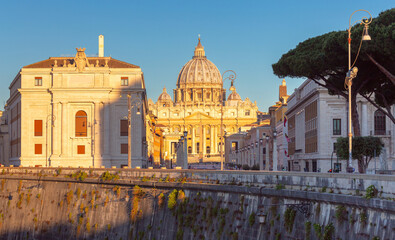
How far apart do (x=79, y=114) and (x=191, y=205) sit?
164 feet

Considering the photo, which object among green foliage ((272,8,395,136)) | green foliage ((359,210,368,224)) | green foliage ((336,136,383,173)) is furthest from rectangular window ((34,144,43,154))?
green foliage ((359,210,368,224))

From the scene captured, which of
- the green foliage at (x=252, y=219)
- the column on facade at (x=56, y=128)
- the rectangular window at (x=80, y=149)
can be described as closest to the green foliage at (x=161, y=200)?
the green foliage at (x=252, y=219)

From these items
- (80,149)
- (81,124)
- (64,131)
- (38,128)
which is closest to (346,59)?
(80,149)

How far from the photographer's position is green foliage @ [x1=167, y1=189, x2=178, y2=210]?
3622 cm

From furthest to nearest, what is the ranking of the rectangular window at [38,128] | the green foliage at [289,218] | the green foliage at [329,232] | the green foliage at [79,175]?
the rectangular window at [38,128] → the green foliage at [79,175] → the green foliage at [289,218] → the green foliage at [329,232]

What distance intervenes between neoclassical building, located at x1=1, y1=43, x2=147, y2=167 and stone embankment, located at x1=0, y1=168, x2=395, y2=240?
2740cm

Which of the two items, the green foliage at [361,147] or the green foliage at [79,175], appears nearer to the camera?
the green foliage at [361,147]

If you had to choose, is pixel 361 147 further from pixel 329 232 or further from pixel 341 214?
pixel 341 214

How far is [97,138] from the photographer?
8169cm

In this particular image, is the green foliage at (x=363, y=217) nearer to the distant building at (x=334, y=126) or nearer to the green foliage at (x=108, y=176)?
the green foliage at (x=108, y=176)

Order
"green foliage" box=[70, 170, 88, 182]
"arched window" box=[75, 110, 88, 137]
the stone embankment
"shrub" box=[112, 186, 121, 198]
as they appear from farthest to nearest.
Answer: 1. "arched window" box=[75, 110, 88, 137]
2. "green foliage" box=[70, 170, 88, 182]
3. "shrub" box=[112, 186, 121, 198]
4. the stone embankment

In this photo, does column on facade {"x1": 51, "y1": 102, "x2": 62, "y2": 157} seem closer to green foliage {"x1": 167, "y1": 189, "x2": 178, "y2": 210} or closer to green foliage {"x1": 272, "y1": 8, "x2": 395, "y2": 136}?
green foliage {"x1": 272, "y1": 8, "x2": 395, "y2": 136}

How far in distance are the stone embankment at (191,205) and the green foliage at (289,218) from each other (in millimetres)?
34

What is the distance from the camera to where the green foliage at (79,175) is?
1807 inches
